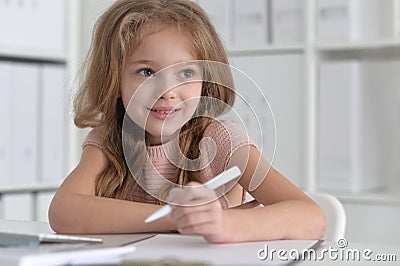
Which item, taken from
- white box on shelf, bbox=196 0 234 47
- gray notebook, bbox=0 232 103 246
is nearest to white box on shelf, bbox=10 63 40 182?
white box on shelf, bbox=196 0 234 47

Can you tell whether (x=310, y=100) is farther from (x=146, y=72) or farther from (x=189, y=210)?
(x=189, y=210)

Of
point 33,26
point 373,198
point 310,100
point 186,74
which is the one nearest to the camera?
point 186,74

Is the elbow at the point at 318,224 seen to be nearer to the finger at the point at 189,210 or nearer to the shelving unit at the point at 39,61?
the finger at the point at 189,210

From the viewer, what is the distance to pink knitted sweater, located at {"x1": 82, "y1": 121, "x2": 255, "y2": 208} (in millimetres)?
1097

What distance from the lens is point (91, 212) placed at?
3.34 ft

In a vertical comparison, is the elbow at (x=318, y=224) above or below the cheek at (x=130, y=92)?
below

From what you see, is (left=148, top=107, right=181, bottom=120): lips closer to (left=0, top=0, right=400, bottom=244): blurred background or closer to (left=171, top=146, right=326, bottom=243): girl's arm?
(left=171, top=146, right=326, bottom=243): girl's arm

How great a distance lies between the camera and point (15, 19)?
2426 millimetres

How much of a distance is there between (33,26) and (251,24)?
74 cm

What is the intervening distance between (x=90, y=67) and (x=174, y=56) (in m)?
0.22

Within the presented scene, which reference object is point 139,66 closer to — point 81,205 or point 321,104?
point 81,205

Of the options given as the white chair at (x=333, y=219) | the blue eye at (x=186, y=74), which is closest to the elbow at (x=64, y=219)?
the blue eye at (x=186, y=74)

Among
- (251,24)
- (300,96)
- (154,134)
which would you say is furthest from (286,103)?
(154,134)

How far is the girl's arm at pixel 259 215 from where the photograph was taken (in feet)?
2.67
